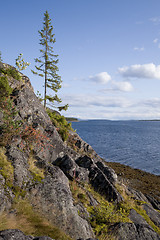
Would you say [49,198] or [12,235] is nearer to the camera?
[12,235]

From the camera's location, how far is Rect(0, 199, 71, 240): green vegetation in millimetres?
5410

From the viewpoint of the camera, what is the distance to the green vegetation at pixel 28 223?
17.7 ft

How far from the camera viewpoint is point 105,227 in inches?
297

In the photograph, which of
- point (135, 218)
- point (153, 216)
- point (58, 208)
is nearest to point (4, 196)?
point (58, 208)

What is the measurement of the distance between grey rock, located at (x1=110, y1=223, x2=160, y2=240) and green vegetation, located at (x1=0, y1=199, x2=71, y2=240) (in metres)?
2.85

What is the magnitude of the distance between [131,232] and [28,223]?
16.8 ft

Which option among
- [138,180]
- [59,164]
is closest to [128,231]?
[59,164]

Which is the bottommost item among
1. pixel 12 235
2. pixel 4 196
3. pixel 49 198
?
pixel 49 198

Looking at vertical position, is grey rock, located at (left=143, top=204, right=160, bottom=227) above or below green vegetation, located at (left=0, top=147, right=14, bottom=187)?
below

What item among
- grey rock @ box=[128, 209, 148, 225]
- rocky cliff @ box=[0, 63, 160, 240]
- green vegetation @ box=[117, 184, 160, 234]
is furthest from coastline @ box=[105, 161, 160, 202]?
grey rock @ box=[128, 209, 148, 225]

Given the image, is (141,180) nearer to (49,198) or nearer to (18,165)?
(49,198)

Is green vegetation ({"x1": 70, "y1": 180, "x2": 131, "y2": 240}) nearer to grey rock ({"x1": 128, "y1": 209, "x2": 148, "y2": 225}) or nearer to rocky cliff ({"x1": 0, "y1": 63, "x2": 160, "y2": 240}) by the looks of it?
rocky cliff ({"x1": 0, "y1": 63, "x2": 160, "y2": 240})

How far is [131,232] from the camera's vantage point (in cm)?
741

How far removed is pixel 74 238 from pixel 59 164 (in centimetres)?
672
